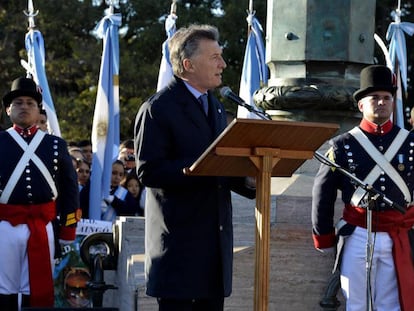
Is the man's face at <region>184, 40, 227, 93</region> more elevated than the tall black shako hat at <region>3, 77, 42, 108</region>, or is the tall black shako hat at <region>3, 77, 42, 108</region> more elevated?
the man's face at <region>184, 40, 227, 93</region>

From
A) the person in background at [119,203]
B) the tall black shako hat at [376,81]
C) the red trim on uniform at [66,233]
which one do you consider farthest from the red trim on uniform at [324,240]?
the person in background at [119,203]

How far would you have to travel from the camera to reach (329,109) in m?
9.02

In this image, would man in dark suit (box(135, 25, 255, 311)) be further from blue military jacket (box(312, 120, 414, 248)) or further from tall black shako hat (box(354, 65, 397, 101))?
tall black shako hat (box(354, 65, 397, 101))

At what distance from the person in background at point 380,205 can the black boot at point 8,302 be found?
7.81 ft

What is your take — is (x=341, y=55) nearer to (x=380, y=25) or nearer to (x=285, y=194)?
(x=285, y=194)

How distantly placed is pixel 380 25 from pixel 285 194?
61.1 ft

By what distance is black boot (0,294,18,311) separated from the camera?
27.5ft

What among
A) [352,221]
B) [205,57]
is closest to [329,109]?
[352,221]

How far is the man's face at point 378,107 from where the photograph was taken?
740 cm

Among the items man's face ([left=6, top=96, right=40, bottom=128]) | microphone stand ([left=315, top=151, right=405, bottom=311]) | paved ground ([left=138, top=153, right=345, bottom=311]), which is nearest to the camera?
microphone stand ([left=315, top=151, right=405, bottom=311])

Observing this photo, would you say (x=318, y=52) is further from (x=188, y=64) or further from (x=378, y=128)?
(x=188, y=64)

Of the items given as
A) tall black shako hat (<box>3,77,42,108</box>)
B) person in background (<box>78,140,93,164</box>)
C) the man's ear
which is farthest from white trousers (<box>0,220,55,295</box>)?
person in background (<box>78,140,93,164</box>)

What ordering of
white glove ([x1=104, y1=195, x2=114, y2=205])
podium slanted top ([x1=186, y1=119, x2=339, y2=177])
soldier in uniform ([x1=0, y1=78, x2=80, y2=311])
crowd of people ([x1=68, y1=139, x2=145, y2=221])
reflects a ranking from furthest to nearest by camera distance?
white glove ([x1=104, y1=195, x2=114, y2=205])
crowd of people ([x1=68, y1=139, x2=145, y2=221])
soldier in uniform ([x1=0, y1=78, x2=80, y2=311])
podium slanted top ([x1=186, y1=119, x2=339, y2=177])

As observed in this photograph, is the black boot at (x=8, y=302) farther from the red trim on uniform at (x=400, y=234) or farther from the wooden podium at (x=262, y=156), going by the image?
the wooden podium at (x=262, y=156)
